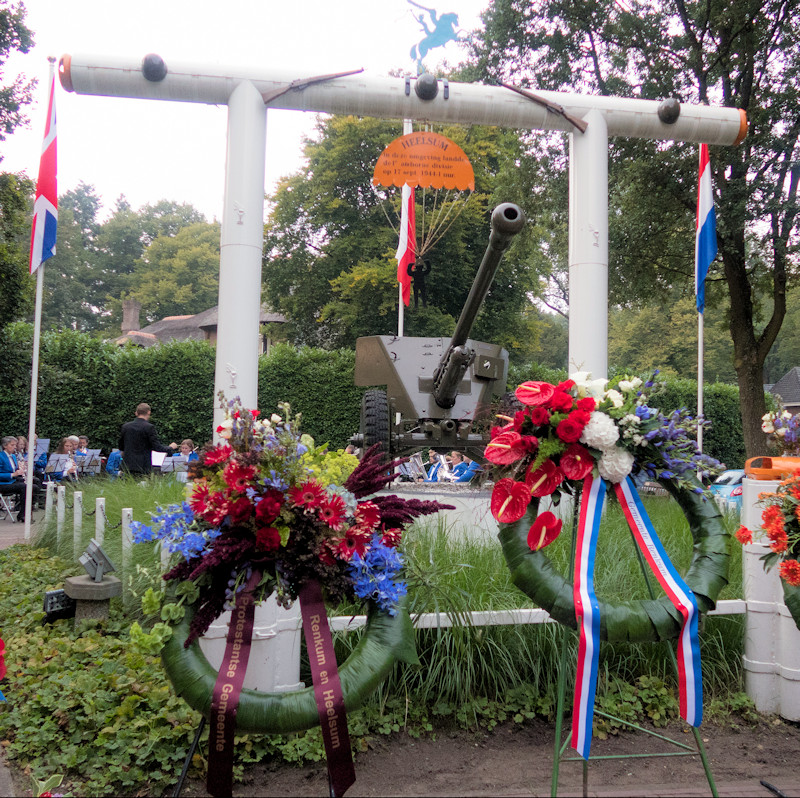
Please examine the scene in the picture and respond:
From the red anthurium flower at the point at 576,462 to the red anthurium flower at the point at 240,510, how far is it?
1.18m

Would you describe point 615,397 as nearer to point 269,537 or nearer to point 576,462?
point 576,462

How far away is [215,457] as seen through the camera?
259 cm

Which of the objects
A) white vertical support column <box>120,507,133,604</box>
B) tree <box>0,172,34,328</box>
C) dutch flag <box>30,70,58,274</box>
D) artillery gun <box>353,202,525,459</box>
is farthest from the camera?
tree <box>0,172,34,328</box>

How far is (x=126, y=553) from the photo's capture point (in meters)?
5.46

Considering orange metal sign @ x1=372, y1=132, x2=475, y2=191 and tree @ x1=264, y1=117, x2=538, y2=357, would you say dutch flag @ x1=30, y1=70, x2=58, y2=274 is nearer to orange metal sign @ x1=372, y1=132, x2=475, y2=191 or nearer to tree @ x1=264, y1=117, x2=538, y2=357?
orange metal sign @ x1=372, y1=132, x2=475, y2=191

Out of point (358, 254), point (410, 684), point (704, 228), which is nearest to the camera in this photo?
point (410, 684)

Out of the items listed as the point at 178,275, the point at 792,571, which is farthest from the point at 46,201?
the point at 178,275

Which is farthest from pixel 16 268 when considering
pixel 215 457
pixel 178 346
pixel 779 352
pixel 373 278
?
pixel 779 352

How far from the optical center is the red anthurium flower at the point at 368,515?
251 centimetres

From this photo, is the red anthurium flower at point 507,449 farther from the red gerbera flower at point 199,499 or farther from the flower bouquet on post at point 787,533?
the flower bouquet on post at point 787,533

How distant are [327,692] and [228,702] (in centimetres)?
31

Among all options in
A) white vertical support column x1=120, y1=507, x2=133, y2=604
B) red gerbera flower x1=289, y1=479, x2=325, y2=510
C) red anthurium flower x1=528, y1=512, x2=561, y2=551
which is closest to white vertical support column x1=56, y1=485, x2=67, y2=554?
white vertical support column x1=120, y1=507, x2=133, y2=604

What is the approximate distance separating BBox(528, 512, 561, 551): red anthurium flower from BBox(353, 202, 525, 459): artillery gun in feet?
20.3

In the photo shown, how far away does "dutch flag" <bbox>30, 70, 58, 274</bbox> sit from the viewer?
26.0 ft
